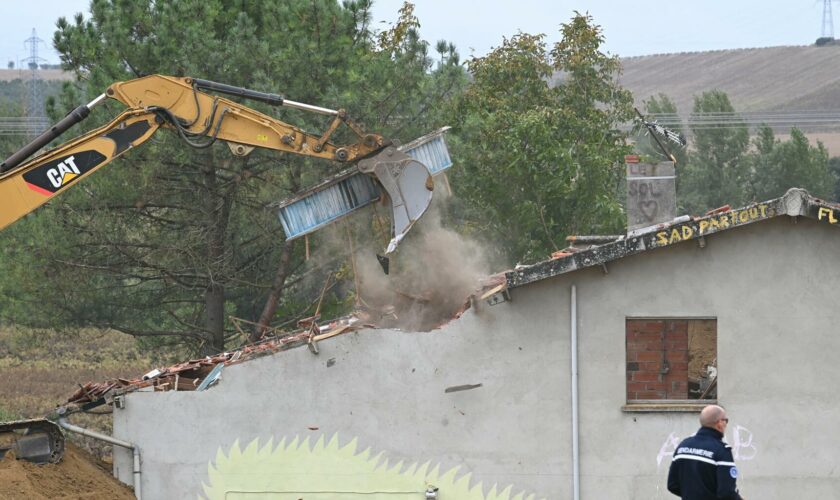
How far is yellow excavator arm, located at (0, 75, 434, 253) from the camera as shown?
17.0m

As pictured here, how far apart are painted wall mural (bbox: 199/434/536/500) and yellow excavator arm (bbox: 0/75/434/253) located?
2.76 meters

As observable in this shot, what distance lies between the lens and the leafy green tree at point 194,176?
83.7ft

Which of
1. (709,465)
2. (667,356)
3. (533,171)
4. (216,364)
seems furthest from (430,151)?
(533,171)

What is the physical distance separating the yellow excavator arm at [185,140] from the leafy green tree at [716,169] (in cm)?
5360

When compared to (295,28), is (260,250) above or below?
below

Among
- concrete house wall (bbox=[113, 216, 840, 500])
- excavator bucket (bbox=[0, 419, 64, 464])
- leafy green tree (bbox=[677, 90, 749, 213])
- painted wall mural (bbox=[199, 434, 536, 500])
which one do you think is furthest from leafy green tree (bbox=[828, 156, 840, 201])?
excavator bucket (bbox=[0, 419, 64, 464])

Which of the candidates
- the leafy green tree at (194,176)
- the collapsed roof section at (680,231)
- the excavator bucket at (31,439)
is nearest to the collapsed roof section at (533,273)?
the collapsed roof section at (680,231)

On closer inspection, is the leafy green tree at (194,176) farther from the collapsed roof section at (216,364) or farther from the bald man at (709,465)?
the bald man at (709,465)

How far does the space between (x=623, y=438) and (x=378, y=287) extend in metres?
5.95

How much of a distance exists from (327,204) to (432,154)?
5.45 feet

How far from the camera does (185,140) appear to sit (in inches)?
679

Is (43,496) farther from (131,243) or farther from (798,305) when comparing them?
(131,243)

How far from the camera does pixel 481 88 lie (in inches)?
1346

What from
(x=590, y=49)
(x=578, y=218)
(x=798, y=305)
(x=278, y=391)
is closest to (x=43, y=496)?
(x=278, y=391)
